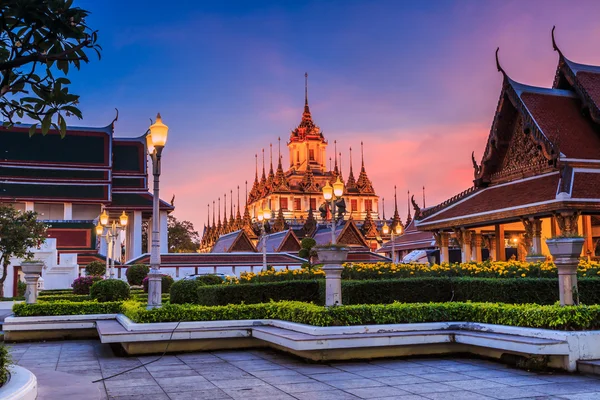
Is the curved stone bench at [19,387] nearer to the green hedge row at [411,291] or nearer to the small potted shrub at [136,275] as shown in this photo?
the green hedge row at [411,291]

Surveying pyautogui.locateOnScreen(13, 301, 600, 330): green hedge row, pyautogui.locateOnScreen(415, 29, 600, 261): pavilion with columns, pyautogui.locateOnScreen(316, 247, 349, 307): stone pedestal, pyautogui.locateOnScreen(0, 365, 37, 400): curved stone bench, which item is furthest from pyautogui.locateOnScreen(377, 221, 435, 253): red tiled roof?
pyautogui.locateOnScreen(0, 365, 37, 400): curved stone bench

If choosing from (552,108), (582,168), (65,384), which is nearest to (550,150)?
(582,168)

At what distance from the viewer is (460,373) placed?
8.95 meters

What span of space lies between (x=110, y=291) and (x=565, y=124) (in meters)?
20.5

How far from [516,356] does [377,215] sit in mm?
105639

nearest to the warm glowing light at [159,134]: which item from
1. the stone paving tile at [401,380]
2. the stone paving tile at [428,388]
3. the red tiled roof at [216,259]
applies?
the stone paving tile at [401,380]

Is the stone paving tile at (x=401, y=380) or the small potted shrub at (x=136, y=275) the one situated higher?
the small potted shrub at (x=136, y=275)

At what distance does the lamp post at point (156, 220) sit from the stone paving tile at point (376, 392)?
607 cm

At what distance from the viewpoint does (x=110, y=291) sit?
715 inches

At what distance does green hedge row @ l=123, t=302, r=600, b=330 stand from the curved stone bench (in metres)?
5.00

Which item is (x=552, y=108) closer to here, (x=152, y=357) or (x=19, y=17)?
(x=152, y=357)

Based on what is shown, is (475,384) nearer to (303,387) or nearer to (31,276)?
(303,387)

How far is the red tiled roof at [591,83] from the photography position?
29.4m

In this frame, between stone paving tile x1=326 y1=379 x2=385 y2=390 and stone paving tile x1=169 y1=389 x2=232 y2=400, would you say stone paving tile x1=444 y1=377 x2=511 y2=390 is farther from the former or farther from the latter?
stone paving tile x1=169 y1=389 x2=232 y2=400
